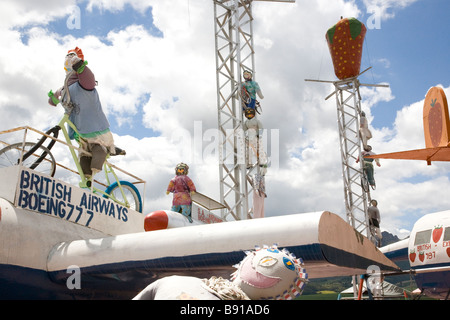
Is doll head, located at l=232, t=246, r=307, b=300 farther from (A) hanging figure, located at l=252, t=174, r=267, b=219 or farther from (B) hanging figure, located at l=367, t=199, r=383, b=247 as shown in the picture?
(B) hanging figure, located at l=367, t=199, r=383, b=247

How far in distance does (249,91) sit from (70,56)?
20.6 feet

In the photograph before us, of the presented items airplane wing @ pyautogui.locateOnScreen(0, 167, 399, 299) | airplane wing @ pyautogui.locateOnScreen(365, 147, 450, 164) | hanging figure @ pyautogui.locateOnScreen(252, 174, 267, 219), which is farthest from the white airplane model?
hanging figure @ pyautogui.locateOnScreen(252, 174, 267, 219)

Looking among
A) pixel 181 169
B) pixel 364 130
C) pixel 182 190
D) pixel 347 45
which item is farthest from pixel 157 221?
pixel 347 45

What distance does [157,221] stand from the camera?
857 centimetres

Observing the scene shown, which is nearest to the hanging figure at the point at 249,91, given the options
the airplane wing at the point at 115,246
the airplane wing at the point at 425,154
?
the airplane wing at the point at 425,154

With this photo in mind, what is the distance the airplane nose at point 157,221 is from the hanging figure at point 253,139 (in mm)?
5061

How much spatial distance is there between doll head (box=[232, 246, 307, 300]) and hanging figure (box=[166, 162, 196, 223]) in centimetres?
758

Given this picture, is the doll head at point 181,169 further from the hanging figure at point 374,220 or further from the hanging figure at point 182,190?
the hanging figure at point 374,220

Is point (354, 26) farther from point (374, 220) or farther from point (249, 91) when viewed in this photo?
point (374, 220)

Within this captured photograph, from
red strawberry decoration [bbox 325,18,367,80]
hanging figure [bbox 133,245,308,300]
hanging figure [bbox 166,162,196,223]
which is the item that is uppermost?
red strawberry decoration [bbox 325,18,367,80]

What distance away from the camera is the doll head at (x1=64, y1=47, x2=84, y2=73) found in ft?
27.6

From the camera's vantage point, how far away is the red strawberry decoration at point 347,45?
1750 cm

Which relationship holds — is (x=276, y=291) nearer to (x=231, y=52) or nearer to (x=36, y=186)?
(x=36, y=186)

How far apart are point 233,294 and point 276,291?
311 millimetres
